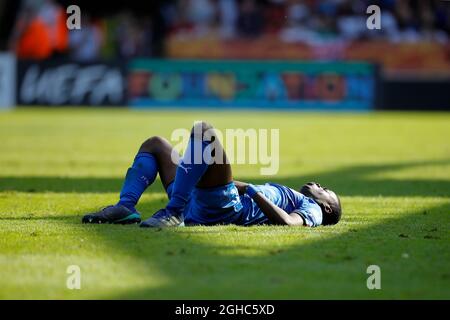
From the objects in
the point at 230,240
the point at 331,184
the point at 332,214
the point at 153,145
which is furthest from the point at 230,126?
the point at 230,240

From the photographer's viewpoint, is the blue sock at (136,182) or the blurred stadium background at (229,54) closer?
the blue sock at (136,182)

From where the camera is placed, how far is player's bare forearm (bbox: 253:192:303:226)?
7.85 meters

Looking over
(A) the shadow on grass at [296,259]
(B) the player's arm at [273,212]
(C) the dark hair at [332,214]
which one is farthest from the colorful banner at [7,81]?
(B) the player's arm at [273,212]

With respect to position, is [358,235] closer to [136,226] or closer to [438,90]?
[136,226]

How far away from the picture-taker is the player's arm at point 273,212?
7.81m

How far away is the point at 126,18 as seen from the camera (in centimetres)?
3403

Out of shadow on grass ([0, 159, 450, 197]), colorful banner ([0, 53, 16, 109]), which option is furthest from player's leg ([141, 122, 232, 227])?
colorful banner ([0, 53, 16, 109])

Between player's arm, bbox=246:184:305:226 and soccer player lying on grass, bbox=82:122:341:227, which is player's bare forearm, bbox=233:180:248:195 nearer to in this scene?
soccer player lying on grass, bbox=82:122:341:227

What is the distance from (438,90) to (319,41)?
406 centimetres

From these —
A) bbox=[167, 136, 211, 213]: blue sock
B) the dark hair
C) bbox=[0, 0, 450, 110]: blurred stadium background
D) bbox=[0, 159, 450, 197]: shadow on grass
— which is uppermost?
bbox=[0, 0, 450, 110]: blurred stadium background

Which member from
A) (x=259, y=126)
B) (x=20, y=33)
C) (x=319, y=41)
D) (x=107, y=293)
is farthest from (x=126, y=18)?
(x=107, y=293)

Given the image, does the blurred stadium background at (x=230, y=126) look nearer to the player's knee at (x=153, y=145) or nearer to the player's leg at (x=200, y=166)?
the player's leg at (x=200, y=166)

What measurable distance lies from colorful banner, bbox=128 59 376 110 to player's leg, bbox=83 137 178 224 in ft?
70.7

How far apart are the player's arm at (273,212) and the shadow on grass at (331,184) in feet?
12.5
